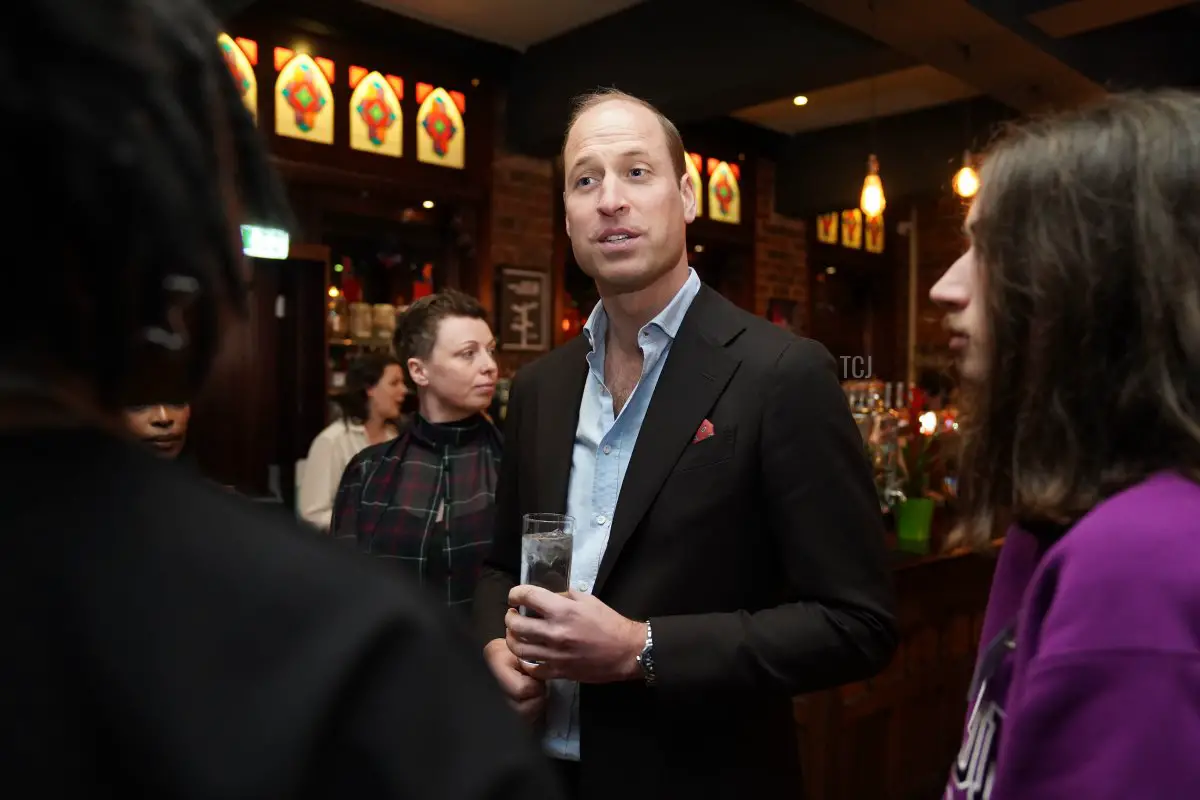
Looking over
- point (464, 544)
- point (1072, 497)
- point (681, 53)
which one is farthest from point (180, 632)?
point (681, 53)

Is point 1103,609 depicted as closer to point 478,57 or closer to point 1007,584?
point 1007,584

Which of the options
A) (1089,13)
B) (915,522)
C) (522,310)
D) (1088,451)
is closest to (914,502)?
(915,522)

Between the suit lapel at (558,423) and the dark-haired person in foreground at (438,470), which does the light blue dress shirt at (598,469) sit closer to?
the suit lapel at (558,423)

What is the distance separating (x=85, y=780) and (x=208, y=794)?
0.16 ft

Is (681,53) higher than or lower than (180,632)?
higher

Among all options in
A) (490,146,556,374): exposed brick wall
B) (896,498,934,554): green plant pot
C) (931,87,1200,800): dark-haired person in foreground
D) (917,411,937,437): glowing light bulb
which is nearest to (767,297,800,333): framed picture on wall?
(490,146,556,374): exposed brick wall

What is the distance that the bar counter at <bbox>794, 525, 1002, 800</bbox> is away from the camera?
2.61m

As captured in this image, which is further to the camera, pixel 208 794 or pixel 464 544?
pixel 464 544

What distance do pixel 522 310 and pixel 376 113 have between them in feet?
4.56

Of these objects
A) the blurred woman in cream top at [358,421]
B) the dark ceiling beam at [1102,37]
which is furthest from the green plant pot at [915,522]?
the dark ceiling beam at [1102,37]

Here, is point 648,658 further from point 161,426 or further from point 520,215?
point 520,215

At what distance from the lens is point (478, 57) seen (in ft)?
17.6

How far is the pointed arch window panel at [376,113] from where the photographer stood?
4945 millimetres

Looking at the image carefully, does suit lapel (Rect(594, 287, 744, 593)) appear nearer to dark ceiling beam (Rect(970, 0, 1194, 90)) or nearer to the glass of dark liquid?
the glass of dark liquid
